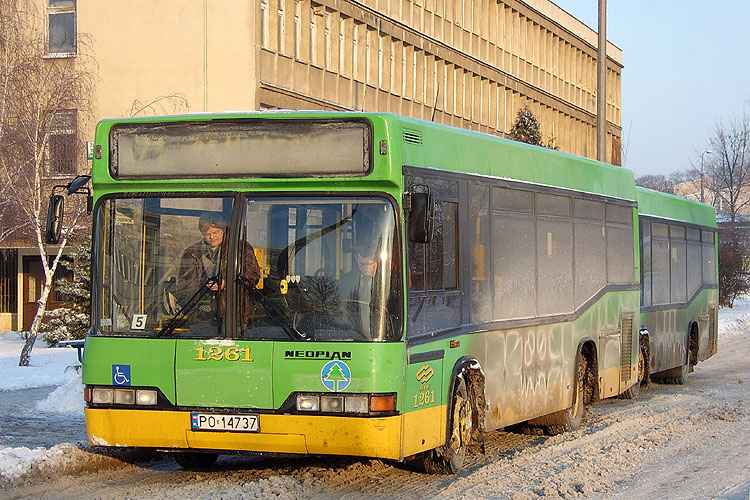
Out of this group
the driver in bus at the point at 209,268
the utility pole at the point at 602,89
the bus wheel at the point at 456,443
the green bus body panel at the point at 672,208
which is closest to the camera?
the driver in bus at the point at 209,268

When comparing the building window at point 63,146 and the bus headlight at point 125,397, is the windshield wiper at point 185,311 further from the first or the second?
the building window at point 63,146

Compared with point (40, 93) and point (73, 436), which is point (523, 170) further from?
point (40, 93)

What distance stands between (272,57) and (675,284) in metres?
19.7

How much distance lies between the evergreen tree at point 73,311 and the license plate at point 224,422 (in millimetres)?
21641

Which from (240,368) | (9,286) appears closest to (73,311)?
(9,286)

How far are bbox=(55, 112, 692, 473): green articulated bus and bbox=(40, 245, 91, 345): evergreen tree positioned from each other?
21.0 metres

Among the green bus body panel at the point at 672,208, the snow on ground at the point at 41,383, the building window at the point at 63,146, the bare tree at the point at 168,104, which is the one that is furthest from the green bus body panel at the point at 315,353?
the bare tree at the point at 168,104

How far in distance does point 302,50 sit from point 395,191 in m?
30.1

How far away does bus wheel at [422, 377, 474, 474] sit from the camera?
10102 mm

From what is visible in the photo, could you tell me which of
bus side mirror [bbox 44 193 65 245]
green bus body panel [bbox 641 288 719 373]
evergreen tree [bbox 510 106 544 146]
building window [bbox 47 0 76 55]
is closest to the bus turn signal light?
bus side mirror [bbox 44 193 65 245]

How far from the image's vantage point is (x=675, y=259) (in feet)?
66.4

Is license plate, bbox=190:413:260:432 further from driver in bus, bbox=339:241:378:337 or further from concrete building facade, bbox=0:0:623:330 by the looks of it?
concrete building facade, bbox=0:0:623:330

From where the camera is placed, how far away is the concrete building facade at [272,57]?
3584 cm

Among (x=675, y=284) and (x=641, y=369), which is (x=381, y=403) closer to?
(x=641, y=369)
